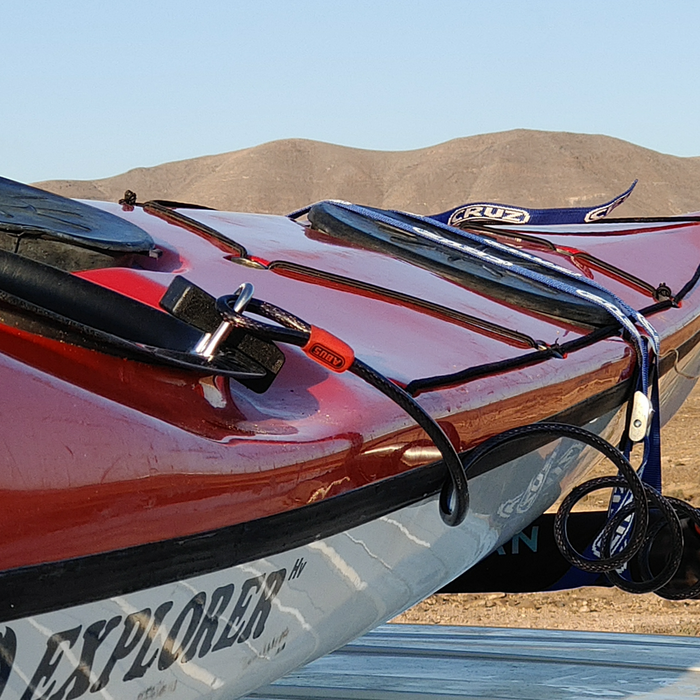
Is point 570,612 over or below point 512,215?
below

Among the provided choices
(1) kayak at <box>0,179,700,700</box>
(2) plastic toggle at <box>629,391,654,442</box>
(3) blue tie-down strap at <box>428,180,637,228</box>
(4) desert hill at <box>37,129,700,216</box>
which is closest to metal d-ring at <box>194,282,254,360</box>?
(1) kayak at <box>0,179,700,700</box>

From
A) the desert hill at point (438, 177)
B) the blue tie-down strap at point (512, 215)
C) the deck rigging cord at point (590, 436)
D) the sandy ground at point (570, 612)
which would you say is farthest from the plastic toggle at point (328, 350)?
the desert hill at point (438, 177)

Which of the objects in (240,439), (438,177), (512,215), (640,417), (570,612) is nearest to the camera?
(240,439)

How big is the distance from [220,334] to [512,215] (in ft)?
7.69

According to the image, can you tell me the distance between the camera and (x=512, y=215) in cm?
337

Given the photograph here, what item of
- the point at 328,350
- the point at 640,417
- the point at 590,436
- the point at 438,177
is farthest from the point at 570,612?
the point at 438,177

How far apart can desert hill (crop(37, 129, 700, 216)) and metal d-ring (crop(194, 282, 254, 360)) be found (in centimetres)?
3453

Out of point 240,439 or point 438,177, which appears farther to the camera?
point 438,177

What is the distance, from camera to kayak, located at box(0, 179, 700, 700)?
952 mm

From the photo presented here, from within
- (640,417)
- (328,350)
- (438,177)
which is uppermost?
(438,177)

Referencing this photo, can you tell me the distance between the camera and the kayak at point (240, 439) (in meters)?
0.95

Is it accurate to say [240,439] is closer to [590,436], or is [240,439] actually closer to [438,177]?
[590,436]

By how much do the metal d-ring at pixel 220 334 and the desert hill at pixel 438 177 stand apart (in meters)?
34.5

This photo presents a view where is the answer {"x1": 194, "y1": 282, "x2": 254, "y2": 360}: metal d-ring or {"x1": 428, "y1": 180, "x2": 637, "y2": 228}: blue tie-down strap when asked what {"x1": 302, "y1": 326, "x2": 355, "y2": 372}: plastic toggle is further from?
{"x1": 428, "y1": 180, "x2": 637, "y2": 228}: blue tie-down strap
